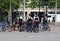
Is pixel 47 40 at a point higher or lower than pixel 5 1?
lower

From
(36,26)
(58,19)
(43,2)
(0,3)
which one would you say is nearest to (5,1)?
(0,3)

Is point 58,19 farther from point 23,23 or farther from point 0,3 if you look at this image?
point 23,23

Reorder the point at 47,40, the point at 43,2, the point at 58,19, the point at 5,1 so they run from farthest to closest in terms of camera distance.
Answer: the point at 43,2
the point at 5,1
the point at 58,19
the point at 47,40

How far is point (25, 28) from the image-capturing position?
22625mm

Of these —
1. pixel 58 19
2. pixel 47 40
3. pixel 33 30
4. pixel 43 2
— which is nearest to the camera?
pixel 47 40

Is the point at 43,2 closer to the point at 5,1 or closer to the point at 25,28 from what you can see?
the point at 5,1

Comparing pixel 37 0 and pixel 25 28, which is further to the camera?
pixel 37 0

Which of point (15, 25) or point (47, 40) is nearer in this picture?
point (47, 40)

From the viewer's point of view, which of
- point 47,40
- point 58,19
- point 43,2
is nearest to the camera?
point 47,40

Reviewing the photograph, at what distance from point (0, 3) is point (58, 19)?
28.3 feet

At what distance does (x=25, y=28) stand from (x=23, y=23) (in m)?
0.63

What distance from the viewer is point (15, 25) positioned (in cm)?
2344

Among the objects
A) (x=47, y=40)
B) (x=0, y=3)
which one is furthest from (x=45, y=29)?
(x=0, y=3)

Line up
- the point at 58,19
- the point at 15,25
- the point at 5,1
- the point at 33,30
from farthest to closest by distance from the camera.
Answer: the point at 5,1, the point at 58,19, the point at 15,25, the point at 33,30
